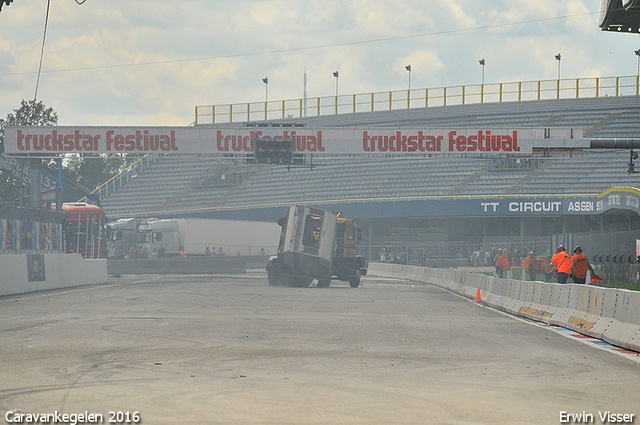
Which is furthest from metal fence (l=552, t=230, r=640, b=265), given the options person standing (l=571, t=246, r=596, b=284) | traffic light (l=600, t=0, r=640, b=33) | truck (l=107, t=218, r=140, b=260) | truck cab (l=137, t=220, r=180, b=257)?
truck (l=107, t=218, r=140, b=260)

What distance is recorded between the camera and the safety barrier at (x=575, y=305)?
40.8 feet

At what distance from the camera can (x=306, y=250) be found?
30.3m

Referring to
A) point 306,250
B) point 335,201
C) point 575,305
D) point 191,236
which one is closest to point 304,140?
point 306,250

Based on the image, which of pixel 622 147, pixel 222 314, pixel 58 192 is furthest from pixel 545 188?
pixel 222 314

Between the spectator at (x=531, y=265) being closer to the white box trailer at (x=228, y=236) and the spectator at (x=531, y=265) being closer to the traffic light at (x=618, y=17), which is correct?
the traffic light at (x=618, y=17)

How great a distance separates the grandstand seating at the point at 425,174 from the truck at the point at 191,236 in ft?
12.9

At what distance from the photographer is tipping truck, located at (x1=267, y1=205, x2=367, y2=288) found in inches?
1185

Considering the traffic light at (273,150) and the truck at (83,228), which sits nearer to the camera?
the traffic light at (273,150)

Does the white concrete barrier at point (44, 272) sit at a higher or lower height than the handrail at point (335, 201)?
lower

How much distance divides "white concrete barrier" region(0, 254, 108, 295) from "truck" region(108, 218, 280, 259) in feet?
68.8

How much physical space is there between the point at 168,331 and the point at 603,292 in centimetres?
746

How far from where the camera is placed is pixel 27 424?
5.88 meters

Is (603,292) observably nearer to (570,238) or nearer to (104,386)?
(104,386)

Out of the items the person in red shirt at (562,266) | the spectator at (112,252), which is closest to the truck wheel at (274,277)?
the person in red shirt at (562,266)
